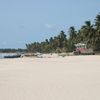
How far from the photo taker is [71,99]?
10414 mm

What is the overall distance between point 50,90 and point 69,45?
85540mm

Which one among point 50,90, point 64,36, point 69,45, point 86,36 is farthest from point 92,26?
point 50,90

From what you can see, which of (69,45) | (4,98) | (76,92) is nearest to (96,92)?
(76,92)

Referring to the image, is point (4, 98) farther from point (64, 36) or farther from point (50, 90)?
point (64, 36)

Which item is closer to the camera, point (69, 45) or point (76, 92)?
point (76, 92)

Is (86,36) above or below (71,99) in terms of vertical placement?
above

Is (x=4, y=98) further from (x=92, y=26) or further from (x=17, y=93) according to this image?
(x=92, y=26)

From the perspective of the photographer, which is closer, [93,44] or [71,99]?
[71,99]

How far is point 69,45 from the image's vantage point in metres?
97.7

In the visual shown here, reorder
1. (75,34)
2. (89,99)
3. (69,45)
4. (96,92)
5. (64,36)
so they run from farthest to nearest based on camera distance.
→ 1. (64,36)
2. (75,34)
3. (69,45)
4. (96,92)
5. (89,99)

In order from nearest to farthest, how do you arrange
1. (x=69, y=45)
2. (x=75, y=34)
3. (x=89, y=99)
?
(x=89, y=99)
(x=69, y=45)
(x=75, y=34)

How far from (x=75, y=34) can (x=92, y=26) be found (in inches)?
→ 1268

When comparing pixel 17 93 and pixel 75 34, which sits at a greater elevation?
pixel 75 34


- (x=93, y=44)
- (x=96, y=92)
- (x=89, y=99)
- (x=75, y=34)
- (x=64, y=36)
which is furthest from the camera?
(x=64, y=36)
